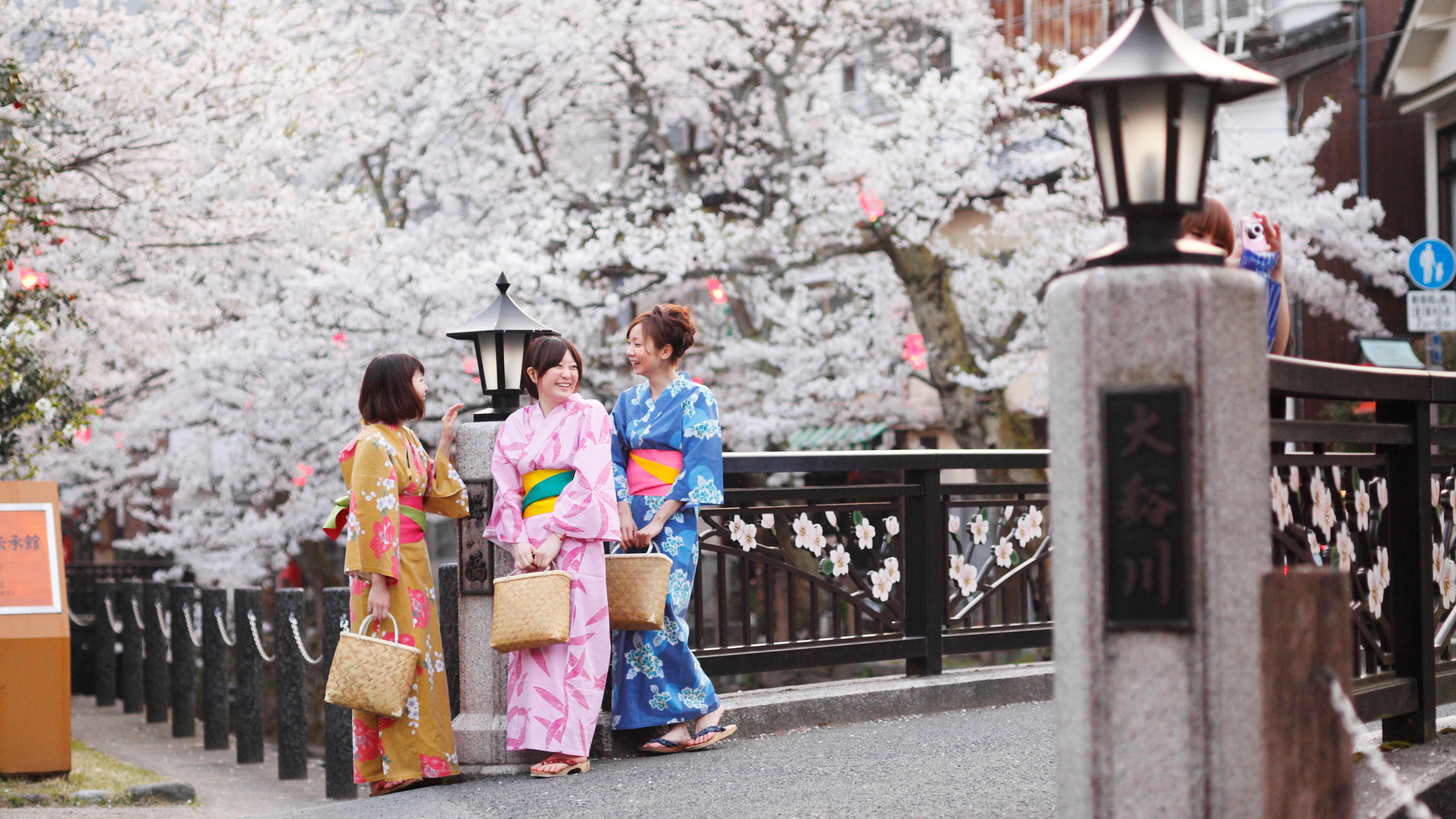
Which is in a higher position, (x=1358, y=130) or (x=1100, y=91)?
(x=1358, y=130)

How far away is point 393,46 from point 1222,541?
638 inches

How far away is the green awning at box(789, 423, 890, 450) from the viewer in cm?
1877

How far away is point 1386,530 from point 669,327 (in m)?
2.90

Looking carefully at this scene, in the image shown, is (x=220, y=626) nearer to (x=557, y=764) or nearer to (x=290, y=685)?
(x=290, y=685)

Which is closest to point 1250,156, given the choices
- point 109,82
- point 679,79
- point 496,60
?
point 679,79

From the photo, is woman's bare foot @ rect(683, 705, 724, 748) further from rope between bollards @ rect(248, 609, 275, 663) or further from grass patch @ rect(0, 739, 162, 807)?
rope between bollards @ rect(248, 609, 275, 663)

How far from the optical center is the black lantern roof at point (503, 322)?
6.03 m

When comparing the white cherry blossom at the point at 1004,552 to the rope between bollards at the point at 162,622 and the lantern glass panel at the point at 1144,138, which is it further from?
the rope between bollards at the point at 162,622

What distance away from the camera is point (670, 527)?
226 inches

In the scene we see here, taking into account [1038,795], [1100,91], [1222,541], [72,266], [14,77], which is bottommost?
[1038,795]

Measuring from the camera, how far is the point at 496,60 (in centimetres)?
1619

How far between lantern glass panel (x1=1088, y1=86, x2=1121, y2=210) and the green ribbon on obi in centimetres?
336

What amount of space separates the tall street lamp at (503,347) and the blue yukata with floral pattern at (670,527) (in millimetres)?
568

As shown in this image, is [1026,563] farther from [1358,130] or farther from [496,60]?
[1358,130]
